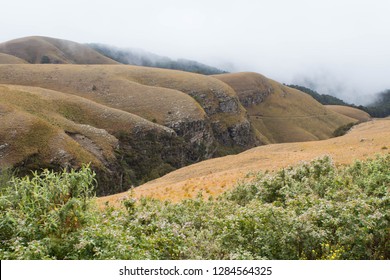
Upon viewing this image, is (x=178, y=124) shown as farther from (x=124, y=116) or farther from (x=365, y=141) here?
(x=365, y=141)

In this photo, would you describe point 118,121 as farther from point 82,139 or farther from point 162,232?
point 162,232

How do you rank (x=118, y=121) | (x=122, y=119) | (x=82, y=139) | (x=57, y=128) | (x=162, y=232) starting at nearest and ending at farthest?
(x=162, y=232)
(x=57, y=128)
(x=82, y=139)
(x=118, y=121)
(x=122, y=119)

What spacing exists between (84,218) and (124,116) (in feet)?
397

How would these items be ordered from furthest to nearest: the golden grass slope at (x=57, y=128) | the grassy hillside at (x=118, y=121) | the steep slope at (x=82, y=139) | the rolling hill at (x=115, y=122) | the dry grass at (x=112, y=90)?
the dry grass at (x=112, y=90), the grassy hillside at (x=118, y=121), the rolling hill at (x=115, y=122), the steep slope at (x=82, y=139), the golden grass slope at (x=57, y=128)

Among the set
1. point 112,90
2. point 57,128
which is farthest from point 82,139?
point 112,90

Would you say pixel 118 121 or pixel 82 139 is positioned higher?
pixel 118 121

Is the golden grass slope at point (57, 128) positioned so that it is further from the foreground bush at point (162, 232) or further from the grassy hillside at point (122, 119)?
the foreground bush at point (162, 232)

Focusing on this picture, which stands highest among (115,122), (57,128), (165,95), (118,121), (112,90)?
(165,95)

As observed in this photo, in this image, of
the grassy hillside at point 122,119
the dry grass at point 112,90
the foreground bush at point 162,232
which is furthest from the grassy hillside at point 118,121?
the foreground bush at point 162,232

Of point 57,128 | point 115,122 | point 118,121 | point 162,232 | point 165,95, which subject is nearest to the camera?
point 162,232

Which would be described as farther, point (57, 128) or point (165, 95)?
point (165, 95)

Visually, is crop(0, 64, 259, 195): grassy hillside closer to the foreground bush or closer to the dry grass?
the dry grass

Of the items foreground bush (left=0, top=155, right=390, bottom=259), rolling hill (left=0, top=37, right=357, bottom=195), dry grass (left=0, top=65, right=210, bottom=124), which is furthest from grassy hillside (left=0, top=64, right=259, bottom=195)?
foreground bush (left=0, top=155, right=390, bottom=259)

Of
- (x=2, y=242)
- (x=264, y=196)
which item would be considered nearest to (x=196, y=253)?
(x=2, y=242)
